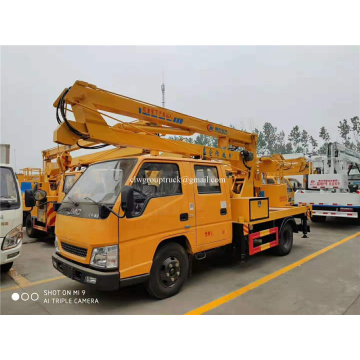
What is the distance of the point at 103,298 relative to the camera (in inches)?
150

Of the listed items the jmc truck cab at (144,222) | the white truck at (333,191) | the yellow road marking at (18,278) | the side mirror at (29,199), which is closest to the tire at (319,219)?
the white truck at (333,191)

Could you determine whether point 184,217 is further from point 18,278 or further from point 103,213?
point 18,278

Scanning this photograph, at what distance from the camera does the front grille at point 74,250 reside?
11.1 ft

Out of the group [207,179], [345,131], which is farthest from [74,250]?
[345,131]

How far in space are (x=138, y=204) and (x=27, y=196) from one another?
107 inches

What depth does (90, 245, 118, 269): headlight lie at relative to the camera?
3.20 m

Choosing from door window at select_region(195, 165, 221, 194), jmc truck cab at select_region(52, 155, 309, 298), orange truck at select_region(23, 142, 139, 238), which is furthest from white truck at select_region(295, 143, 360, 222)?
orange truck at select_region(23, 142, 139, 238)

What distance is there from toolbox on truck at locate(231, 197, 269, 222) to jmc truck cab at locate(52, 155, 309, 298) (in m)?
0.09

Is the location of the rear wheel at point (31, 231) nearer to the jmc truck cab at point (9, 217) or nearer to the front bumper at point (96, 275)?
the jmc truck cab at point (9, 217)

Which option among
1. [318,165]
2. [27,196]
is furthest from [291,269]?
[318,165]

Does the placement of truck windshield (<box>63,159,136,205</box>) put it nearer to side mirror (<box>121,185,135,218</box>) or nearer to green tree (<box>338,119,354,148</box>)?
side mirror (<box>121,185,135,218</box>)

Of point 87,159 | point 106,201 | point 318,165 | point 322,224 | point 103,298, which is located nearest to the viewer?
point 106,201

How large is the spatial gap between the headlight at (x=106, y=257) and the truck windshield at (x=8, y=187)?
2.22 m
